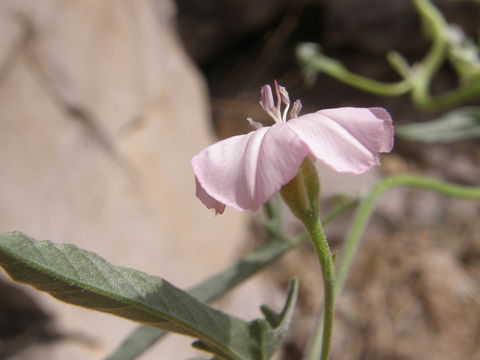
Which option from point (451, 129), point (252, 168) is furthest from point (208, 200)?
point (451, 129)

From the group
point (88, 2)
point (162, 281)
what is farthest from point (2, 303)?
point (162, 281)

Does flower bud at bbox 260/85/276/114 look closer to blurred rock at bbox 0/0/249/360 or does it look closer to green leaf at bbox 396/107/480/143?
green leaf at bbox 396/107/480/143

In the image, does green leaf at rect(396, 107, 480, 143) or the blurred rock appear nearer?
green leaf at rect(396, 107, 480, 143)

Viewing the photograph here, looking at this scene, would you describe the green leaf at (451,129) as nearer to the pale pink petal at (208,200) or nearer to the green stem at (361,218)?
the green stem at (361,218)

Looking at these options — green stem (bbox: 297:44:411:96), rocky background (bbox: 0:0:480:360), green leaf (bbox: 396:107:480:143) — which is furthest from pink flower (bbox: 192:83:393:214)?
rocky background (bbox: 0:0:480:360)

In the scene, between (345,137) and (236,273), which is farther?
(236,273)

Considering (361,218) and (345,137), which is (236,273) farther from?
(345,137)

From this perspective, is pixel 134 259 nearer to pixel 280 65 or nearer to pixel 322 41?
pixel 280 65

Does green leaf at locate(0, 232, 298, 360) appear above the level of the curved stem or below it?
above
